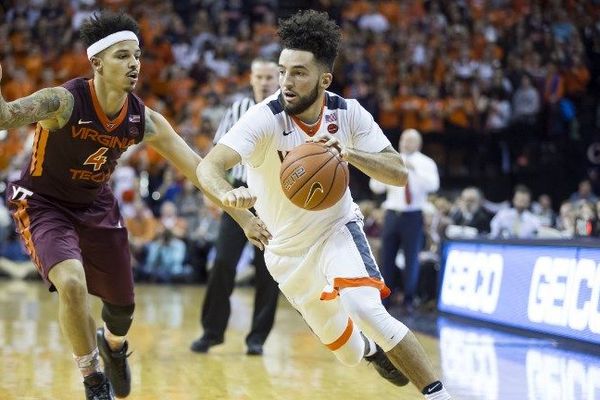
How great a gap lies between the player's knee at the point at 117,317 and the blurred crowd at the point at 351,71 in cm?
819

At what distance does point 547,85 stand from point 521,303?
8530mm

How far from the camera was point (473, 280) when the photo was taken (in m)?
10.8

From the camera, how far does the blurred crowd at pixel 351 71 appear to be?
15594 millimetres

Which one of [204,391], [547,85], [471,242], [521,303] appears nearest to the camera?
[204,391]

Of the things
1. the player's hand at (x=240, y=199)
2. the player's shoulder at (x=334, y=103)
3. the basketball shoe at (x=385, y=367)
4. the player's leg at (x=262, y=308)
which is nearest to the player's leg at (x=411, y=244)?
the player's leg at (x=262, y=308)

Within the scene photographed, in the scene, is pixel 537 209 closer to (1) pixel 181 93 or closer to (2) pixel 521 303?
(2) pixel 521 303

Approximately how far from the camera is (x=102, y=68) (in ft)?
17.8

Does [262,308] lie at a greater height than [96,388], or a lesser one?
lesser

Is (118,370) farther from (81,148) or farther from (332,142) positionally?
(332,142)

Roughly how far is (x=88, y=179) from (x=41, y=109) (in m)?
0.55

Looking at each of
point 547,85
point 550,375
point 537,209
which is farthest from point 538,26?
point 550,375

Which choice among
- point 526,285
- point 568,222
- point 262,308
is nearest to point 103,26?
point 262,308

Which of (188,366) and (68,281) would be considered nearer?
(68,281)

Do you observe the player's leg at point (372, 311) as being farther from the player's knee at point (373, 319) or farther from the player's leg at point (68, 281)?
the player's leg at point (68, 281)
